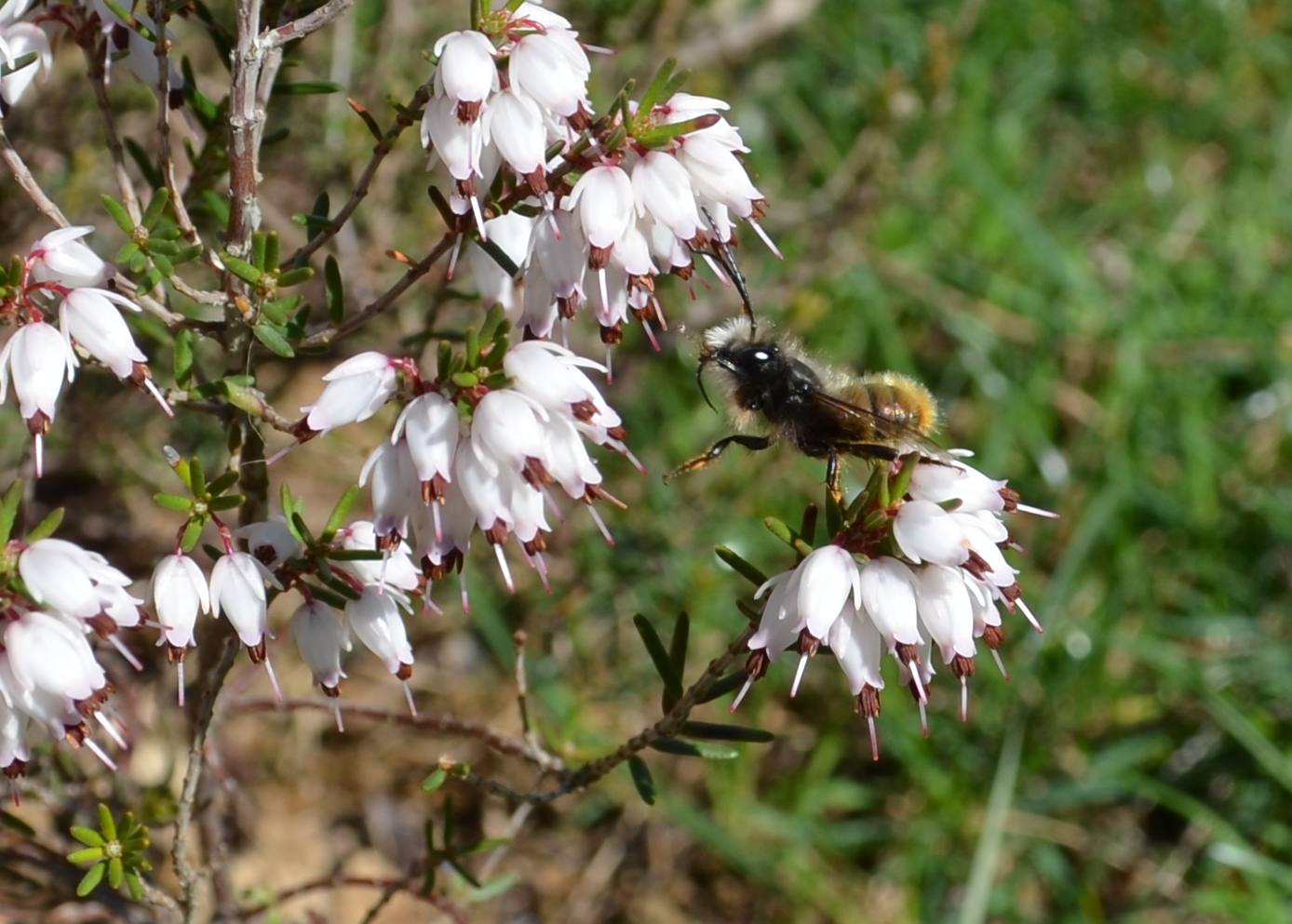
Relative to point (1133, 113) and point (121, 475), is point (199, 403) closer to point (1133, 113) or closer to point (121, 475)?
point (121, 475)

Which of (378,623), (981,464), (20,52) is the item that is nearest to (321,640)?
(378,623)

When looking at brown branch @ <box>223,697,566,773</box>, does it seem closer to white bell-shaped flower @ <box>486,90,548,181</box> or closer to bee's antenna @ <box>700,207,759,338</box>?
bee's antenna @ <box>700,207,759,338</box>

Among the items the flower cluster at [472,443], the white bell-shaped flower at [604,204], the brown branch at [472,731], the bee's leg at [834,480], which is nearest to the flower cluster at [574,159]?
the white bell-shaped flower at [604,204]

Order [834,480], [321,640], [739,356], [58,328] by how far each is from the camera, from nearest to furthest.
→ [58,328] < [321,640] < [834,480] < [739,356]

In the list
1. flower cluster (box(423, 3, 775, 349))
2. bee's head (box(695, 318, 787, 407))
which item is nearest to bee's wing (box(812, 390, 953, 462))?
bee's head (box(695, 318, 787, 407))

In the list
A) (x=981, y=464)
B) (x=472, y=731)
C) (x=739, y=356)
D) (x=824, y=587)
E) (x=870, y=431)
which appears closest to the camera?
(x=824, y=587)

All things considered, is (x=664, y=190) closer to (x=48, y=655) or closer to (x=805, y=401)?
(x=805, y=401)
